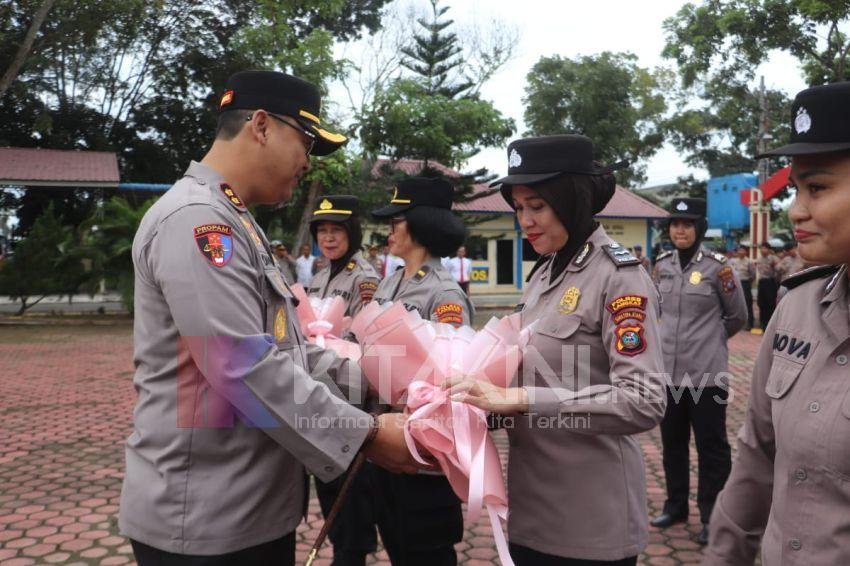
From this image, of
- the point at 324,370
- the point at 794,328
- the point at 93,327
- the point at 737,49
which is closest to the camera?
the point at 794,328

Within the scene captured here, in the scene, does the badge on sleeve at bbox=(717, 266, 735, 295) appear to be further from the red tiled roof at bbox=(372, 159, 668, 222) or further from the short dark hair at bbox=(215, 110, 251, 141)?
the red tiled roof at bbox=(372, 159, 668, 222)

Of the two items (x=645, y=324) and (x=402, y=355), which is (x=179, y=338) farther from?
(x=645, y=324)

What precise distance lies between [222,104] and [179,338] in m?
0.73

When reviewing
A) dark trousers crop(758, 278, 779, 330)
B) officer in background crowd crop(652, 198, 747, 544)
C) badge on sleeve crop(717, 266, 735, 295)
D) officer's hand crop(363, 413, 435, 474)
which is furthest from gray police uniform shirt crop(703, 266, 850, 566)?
dark trousers crop(758, 278, 779, 330)

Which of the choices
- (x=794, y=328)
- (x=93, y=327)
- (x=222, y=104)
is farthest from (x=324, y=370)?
(x=93, y=327)

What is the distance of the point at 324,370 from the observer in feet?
7.71

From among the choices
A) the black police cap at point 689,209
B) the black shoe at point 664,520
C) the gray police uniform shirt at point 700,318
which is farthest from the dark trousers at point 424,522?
the black police cap at point 689,209

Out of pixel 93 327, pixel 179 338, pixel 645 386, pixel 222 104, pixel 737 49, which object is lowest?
pixel 93 327

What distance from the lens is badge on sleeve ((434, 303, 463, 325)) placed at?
3.12 meters

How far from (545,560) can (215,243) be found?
1.30m

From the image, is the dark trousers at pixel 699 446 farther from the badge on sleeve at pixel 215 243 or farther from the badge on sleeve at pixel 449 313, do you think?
the badge on sleeve at pixel 215 243

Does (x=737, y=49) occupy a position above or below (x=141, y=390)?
above

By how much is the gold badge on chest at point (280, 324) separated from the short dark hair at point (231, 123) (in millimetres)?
534

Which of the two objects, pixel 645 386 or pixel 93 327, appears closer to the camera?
pixel 645 386
